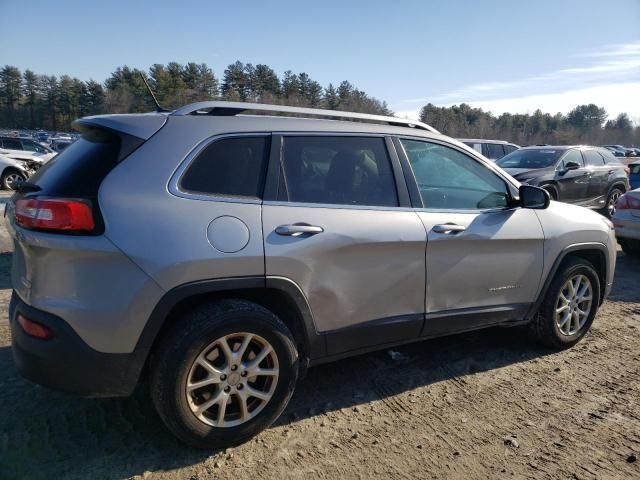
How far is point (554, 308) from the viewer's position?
3867 mm

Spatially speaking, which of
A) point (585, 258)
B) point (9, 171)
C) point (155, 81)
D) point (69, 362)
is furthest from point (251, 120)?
point (155, 81)

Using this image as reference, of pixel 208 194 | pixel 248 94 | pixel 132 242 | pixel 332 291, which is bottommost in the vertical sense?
pixel 332 291

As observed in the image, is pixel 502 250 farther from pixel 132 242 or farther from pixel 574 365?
pixel 132 242

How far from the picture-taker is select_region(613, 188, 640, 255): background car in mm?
7262

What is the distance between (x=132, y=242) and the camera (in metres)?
2.26

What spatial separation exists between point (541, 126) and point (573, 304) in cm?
11648

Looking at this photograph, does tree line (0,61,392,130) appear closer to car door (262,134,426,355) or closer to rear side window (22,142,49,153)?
rear side window (22,142,49,153)

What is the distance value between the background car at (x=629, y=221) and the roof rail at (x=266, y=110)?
216 inches

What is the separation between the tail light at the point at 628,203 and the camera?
7.33 meters

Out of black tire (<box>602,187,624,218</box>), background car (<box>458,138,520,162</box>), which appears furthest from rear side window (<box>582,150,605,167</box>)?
background car (<box>458,138,520,162</box>)

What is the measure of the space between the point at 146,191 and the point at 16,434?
1601 millimetres

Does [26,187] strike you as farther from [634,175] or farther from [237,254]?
[634,175]

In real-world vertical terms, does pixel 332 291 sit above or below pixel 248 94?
below

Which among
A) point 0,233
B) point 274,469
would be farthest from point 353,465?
point 0,233
